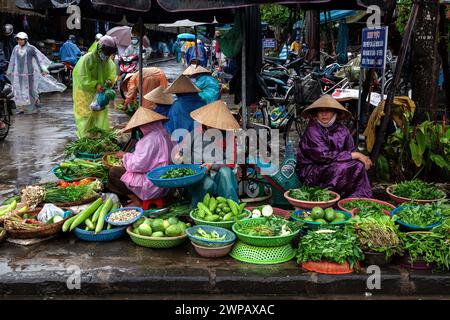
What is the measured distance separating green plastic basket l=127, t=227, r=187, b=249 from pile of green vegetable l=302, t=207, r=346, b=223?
1.22 meters

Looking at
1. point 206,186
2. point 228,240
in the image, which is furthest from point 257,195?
point 228,240

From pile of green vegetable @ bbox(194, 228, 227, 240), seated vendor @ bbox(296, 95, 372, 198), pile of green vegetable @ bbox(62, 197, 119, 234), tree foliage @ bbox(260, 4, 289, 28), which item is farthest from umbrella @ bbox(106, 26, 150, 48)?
pile of green vegetable @ bbox(194, 228, 227, 240)

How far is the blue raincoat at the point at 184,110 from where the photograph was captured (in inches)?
248

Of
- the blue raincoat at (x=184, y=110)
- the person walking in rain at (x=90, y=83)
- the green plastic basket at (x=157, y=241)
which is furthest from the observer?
the person walking in rain at (x=90, y=83)

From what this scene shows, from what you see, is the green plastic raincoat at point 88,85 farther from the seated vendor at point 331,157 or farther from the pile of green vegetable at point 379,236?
the pile of green vegetable at point 379,236

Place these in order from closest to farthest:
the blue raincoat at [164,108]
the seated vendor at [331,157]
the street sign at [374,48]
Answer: the seated vendor at [331,157]
the street sign at [374,48]
the blue raincoat at [164,108]

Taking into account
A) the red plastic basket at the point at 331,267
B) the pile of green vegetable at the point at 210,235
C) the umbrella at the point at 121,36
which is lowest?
the red plastic basket at the point at 331,267

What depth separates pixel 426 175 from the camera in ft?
21.9

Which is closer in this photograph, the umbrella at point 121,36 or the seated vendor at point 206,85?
the seated vendor at point 206,85

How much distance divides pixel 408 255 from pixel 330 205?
98cm

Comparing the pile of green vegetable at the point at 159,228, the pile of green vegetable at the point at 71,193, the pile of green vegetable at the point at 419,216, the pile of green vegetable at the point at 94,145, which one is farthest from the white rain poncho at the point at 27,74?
the pile of green vegetable at the point at 419,216

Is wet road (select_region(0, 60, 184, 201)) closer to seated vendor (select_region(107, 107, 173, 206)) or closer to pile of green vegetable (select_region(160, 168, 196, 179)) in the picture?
seated vendor (select_region(107, 107, 173, 206))

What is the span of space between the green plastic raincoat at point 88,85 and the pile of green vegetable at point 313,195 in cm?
426

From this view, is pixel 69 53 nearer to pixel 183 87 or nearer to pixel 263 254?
pixel 183 87
